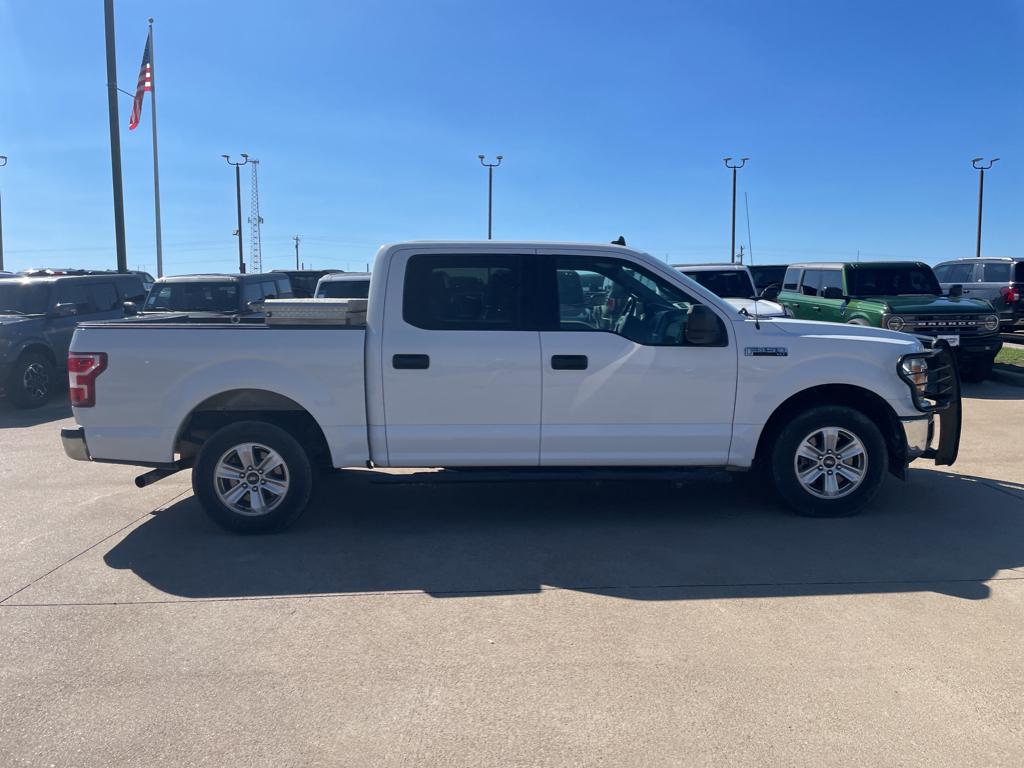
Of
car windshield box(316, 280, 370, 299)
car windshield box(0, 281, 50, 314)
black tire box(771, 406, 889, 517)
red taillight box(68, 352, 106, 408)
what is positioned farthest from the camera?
car windshield box(316, 280, 370, 299)

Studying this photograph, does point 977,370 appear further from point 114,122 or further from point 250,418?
point 114,122

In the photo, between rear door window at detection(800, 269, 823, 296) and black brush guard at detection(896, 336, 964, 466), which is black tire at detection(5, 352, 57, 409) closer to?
black brush guard at detection(896, 336, 964, 466)

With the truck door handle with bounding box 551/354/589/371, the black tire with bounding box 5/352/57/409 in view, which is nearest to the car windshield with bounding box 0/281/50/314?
the black tire with bounding box 5/352/57/409

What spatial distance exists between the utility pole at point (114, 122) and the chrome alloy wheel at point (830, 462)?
16.3m

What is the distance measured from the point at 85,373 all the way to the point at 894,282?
11818mm

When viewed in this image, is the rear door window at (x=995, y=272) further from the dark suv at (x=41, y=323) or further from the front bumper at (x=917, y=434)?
the dark suv at (x=41, y=323)

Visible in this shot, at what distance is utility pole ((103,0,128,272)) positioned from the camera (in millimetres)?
17244

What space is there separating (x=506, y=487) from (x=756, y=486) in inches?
80.7

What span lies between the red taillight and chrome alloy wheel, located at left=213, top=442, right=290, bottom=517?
953mm

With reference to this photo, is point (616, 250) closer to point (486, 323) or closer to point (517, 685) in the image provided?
point (486, 323)

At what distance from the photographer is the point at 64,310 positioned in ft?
40.1

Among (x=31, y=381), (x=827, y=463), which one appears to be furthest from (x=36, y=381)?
(x=827, y=463)

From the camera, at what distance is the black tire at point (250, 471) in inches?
224

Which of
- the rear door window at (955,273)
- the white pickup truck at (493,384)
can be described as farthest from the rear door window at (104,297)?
the rear door window at (955,273)
